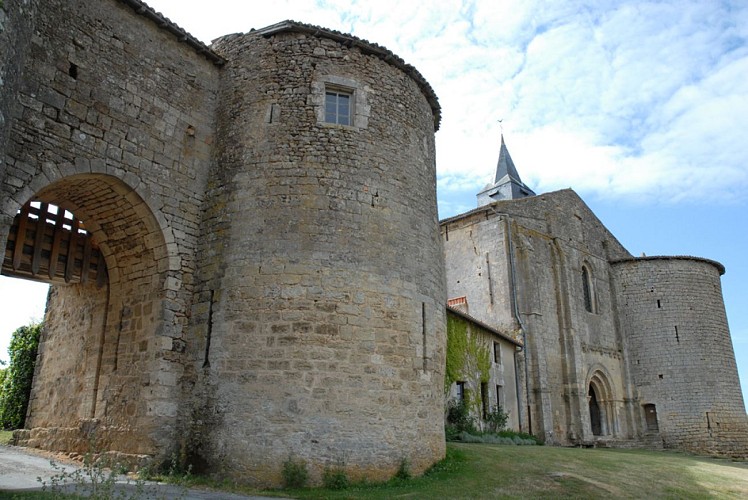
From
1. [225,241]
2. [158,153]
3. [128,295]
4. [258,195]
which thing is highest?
[158,153]

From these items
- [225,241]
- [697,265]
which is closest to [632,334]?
[697,265]

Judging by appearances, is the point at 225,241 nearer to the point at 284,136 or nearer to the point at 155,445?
the point at 284,136

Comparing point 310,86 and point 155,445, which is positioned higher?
point 310,86

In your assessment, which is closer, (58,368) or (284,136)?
(284,136)

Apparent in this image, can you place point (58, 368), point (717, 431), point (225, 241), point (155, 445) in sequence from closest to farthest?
point (155, 445), point (225, 241), point (58, 368), point (717, 431)

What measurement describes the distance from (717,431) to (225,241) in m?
23.6

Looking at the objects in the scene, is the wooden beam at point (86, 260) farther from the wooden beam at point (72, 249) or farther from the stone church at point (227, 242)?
the wooden beam at point (72, 249)

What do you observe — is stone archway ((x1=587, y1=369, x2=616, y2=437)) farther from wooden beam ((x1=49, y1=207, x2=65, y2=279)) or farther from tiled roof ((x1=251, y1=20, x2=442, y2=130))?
wooden beam ((x1=49, y1=207, x2=65, y2=279))

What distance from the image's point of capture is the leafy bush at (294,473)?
350 inches

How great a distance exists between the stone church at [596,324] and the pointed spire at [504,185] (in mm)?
13094

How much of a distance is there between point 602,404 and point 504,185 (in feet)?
64.4

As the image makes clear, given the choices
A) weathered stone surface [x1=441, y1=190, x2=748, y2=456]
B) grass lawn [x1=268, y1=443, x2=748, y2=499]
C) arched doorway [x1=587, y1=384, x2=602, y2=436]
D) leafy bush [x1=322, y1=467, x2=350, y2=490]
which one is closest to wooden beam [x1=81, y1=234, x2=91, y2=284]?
grass lawn [x1=268, y1=443, x2=748, y2=499]

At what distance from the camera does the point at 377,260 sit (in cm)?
1048

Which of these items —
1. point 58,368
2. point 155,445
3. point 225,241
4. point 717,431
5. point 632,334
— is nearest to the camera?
point 155,445
